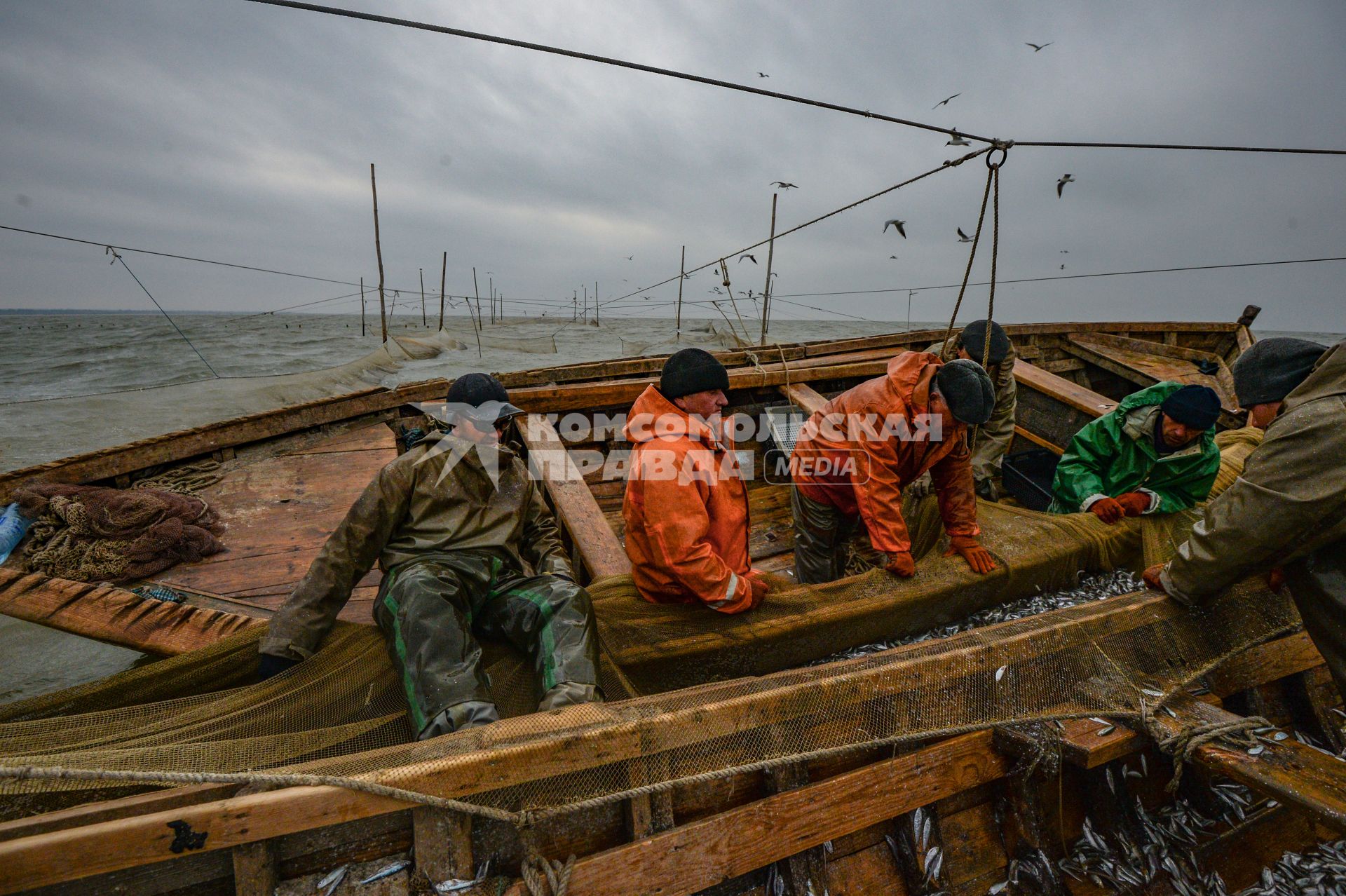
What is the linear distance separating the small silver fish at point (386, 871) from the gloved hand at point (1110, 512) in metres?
4.68

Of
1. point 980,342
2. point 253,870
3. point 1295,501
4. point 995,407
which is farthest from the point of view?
point 995,407

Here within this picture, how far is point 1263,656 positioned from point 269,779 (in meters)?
4.37

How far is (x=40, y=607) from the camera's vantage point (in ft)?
9.42

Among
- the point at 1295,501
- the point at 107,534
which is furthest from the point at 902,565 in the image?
the point at 107,534

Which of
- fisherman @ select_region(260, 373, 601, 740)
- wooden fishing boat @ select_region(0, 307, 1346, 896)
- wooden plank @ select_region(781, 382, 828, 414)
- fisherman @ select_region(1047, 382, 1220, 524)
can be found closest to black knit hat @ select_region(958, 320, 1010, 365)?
fisherman @ select_region(1047, 382, 1220, 524)

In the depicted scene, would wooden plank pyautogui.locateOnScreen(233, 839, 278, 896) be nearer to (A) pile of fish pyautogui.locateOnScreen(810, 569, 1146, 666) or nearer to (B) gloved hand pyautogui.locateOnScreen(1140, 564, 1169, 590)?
(A) pile of fish pyautogui.locateOnScreen(810, 569, 1146, 666)

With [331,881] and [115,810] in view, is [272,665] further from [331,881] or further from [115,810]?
[331,881]

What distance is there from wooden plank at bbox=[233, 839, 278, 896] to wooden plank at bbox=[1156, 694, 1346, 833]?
10.3ft

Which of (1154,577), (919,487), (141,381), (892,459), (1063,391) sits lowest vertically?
(141,381)

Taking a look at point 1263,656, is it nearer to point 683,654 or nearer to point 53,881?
point 683,654

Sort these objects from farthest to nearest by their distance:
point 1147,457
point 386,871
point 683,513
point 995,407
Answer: point 995,407 < point 1147,457 < point 683,513 < point 386,871

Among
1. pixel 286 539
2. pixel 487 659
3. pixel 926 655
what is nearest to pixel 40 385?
pixel 286 539

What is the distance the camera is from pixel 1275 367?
2.67 m

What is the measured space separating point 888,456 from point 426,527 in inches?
109
